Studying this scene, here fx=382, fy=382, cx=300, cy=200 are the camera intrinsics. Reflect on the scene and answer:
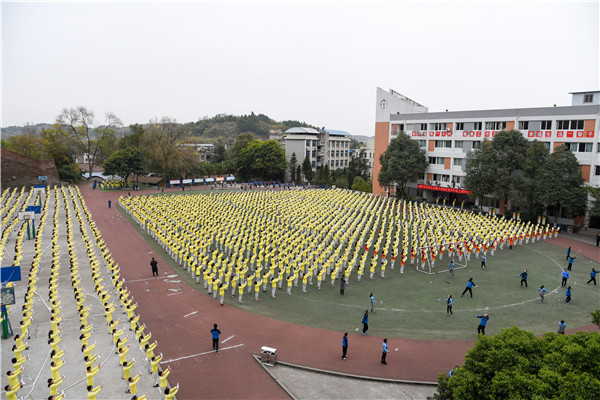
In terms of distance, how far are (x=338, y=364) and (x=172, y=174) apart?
50.2m

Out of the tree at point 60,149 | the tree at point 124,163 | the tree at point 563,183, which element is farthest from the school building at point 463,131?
the tree at point 60,149

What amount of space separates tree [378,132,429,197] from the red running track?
30.3 meters

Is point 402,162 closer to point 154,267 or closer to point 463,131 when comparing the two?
point 463,131

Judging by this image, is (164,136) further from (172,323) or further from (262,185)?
(172,323)

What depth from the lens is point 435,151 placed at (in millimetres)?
43000

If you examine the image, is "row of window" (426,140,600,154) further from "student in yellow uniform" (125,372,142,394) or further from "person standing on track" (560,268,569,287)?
"student in yellow uniform" (125,372,142,394)

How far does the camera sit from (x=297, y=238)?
21.2m

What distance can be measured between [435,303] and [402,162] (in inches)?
1110

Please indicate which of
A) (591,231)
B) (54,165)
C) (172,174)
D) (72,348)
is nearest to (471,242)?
(591,231)

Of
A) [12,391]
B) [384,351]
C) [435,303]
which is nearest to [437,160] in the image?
[435,303]

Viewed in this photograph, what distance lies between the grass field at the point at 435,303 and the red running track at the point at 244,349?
2.25 feet

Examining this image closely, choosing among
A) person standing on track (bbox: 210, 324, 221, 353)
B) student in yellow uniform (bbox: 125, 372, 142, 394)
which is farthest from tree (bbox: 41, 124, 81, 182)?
student in yellow uniform (bbox: 125, 372, 142, 394)

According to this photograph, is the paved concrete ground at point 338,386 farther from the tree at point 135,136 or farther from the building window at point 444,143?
the tree at point 135,136

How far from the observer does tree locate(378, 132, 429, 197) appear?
41750 millimetres
